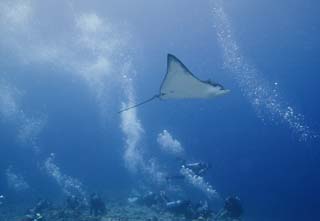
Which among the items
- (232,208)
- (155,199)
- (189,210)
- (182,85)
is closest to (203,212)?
(189,210)

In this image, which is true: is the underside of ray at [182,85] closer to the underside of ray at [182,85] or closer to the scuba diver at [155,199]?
the underside of ray at [182,85]

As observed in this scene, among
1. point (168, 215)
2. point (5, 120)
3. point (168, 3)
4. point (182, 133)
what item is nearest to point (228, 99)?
point (182, 133)

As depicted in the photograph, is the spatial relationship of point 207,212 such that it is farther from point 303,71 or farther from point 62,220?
point 303,71

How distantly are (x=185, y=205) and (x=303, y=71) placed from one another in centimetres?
5195

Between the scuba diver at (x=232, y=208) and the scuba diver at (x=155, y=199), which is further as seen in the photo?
the scuba diver at (x=155, y=199)

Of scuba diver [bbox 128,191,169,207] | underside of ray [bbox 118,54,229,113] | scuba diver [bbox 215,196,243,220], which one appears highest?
scuba diver [bbox 128,191,169,207]

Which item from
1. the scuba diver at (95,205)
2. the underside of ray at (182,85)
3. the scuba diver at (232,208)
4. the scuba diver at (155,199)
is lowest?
the scuba diver at (232,208)

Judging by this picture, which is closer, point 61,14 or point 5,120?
point 61,14

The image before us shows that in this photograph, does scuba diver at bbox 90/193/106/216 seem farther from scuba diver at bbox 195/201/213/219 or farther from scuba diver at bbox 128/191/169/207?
scuba diver at bbox 195/201/213/219

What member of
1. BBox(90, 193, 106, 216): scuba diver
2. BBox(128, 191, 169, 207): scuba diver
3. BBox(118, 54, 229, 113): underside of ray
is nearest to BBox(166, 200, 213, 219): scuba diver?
BBox(128, 191, 169, 207): scuba diver

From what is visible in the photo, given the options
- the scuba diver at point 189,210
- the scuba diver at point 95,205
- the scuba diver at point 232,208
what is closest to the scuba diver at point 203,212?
→ the scuba diver at point 189,210

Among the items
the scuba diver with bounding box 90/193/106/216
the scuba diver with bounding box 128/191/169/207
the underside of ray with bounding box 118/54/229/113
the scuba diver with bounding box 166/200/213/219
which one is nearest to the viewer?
the underside of ray with bounding box 118/54/229/113

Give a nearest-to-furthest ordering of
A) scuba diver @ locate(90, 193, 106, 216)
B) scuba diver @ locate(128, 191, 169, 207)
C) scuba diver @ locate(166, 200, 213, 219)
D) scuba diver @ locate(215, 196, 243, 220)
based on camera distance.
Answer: scuba diver @ locate(166, 200, 213, 219) → scuba diver @ locate(215, 196, 243, 220) → scuba diver @ locate(90, 193, 106, 216) → scuba diver @ locate(128, 191, 169, 207)

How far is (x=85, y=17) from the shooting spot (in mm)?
34656
